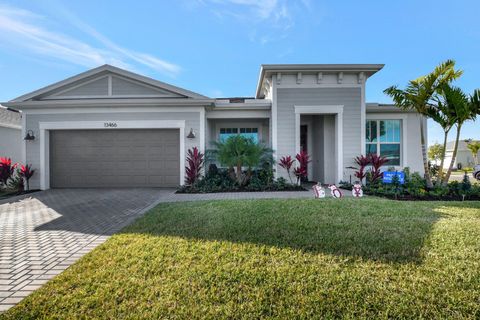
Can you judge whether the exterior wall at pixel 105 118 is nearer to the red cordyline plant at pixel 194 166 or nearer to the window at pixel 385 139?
the red cordyline plant at pixel 194 166

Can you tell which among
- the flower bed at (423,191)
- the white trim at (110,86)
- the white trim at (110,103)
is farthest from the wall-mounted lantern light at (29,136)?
the flower bed at (423,191)

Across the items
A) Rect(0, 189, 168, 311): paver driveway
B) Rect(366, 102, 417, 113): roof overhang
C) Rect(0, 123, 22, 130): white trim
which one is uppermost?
Rect(366, 102, 417, 113): roof overhang

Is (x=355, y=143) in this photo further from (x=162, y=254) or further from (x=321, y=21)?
(x=162, y=254)

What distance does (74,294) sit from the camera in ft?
7.18

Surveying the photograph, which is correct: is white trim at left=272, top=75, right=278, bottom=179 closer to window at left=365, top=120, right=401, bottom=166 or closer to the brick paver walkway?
the brick paver walkway

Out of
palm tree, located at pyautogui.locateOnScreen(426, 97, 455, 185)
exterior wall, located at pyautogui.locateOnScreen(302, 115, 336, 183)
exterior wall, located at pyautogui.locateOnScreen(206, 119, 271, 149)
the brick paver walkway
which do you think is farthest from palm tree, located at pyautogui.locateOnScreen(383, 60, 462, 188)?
the brick paver walkway

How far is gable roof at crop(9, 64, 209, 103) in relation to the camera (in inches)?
353

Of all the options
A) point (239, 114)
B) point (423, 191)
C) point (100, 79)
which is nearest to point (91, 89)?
point (100, 79)

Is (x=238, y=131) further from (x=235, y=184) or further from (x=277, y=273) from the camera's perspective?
(x=277, y=273)

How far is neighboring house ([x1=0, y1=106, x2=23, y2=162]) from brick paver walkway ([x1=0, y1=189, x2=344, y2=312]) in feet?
20.9

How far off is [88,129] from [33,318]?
8.72 m

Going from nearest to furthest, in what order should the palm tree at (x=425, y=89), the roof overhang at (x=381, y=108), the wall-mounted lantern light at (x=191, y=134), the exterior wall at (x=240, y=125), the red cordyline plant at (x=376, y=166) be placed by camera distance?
the palm tree at (x=425, y=89)
the red cordyline plant at (x=376, y=166)
the wall-mounted lantern light at (x=191, y=134)
the roof overhang at (x=381, y=108)
the exterior wall at (x=240, y=125)

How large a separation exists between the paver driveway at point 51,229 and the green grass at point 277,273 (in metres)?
0.33

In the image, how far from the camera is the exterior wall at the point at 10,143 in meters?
11.4
